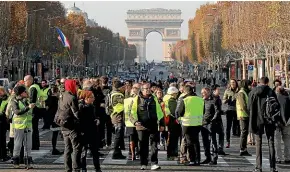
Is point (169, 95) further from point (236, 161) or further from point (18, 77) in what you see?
point (18, 77)

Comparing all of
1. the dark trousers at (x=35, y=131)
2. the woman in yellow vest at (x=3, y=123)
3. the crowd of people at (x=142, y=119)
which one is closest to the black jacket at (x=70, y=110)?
the crowd of people at (x=142, y=119)

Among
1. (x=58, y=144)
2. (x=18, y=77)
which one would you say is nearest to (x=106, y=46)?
(x=18, y=77)

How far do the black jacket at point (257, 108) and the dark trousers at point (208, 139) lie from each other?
2.46m

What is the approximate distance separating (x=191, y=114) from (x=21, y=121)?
344 centimetres

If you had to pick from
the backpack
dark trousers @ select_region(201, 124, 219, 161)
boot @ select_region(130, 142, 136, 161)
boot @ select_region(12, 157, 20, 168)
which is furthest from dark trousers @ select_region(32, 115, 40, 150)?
the backpack

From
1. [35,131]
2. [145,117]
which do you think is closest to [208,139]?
[145,117]

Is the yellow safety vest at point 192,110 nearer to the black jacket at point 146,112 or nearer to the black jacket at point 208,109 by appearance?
the black jacket at point 146,112

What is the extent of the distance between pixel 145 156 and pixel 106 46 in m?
139

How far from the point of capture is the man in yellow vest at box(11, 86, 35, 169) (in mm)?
16500

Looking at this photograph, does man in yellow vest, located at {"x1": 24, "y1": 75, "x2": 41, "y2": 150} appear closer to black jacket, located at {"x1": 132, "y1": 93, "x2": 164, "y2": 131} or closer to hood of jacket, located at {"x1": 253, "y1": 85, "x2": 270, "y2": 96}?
black jacket, located at {"x1": 132, "y1": 93, "x2": 164, "y2": 131}

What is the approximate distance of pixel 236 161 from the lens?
59.8 ft

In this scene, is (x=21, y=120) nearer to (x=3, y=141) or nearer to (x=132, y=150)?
(x=3, y=141)

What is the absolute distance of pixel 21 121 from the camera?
16688 mm

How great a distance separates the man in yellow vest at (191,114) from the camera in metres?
16.7
